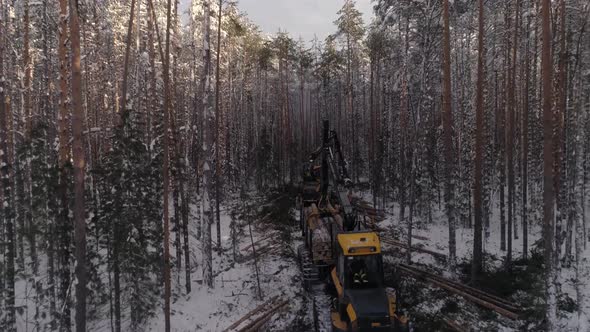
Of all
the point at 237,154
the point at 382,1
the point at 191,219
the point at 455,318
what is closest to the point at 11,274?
the point at 455,318

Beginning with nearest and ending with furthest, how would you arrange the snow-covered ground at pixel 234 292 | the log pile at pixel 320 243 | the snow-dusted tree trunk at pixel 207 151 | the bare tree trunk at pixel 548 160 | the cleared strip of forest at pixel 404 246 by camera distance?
the bare tree trunk at pixel 548 160
the snow-covered ground at pixel 234 292
the log pile at pixel 320 243
the snow-dusted tree trunk at pixel 207 151
the cleared strip of forest at pixel 404 246

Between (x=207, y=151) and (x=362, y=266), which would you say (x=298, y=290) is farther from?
(x=207, y=151)

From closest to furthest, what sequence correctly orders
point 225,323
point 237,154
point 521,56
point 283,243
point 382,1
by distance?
point 225,323 < point 283,243 < point 382,1 < point 521,56 < point 237,154

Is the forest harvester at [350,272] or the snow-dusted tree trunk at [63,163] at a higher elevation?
the snow-dusted tree trunk at [63,163]

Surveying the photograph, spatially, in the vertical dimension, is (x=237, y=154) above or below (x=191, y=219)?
above

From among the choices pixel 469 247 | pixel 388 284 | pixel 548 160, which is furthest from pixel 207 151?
pixel 469 247

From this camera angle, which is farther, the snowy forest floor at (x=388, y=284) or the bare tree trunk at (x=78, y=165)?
the snowy forest floor at (x=388, y=284)

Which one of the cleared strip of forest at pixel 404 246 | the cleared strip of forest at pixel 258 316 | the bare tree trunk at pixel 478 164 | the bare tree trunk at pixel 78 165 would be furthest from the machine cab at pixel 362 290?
the cleared strip of forest at pixel 404 246

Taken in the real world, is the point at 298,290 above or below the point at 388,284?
below

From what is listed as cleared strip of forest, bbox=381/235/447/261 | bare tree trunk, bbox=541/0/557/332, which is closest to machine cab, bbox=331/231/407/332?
bare tree trunk, bbox=541/0/557/332

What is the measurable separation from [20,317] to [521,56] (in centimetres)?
2851

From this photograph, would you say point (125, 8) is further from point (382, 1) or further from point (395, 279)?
point (395, 279)

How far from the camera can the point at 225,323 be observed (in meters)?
12.5

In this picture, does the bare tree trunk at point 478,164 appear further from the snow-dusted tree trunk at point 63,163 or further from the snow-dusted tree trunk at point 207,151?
the snow-dusted tree trunk at point 63,163
